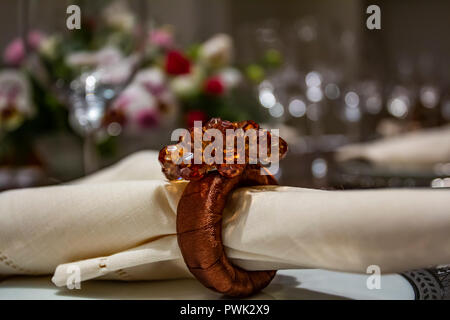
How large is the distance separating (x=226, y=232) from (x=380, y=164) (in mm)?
420

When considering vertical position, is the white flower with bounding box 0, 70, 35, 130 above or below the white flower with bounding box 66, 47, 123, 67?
below

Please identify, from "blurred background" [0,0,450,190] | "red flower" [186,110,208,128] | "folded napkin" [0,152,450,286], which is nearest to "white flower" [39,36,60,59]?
"blurred background" [0,0,450,190]

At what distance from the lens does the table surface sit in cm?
20

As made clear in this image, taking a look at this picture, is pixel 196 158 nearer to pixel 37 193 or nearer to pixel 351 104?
pixel 37 193

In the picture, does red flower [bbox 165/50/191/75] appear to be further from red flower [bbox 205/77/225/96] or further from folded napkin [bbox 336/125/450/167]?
folded napkin [bbox 336/125/450/167]

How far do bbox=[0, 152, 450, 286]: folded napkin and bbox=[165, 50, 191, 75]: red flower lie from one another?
23.6 inches

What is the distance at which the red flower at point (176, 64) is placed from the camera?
827mm

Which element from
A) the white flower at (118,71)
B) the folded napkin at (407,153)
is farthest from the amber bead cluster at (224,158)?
the folded napkin at (407,153)

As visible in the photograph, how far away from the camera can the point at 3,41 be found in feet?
3.81

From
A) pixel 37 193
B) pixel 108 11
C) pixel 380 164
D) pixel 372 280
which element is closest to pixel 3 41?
pixel 108 11

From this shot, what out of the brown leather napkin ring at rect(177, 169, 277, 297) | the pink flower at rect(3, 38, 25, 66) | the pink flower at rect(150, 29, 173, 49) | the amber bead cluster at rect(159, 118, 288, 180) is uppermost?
the pink flower at rect(150, 29, 173, 49)

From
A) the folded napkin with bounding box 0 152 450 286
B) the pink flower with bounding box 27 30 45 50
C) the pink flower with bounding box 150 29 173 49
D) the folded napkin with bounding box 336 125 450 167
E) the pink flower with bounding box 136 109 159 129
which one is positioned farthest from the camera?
the pink flower with bounding box 150 29 173 49

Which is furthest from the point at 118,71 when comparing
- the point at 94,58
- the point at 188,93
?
the point at 188,93

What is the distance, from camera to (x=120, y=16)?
0.45m
